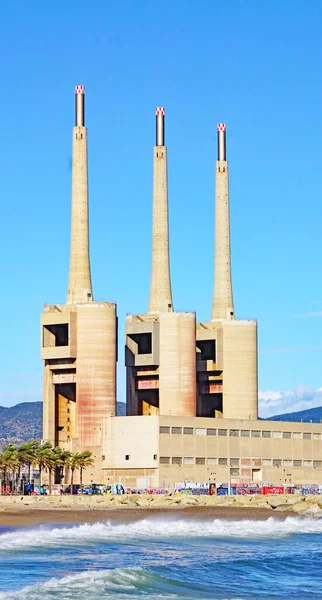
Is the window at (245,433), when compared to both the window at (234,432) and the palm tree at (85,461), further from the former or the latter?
the palm tree at (85,461)

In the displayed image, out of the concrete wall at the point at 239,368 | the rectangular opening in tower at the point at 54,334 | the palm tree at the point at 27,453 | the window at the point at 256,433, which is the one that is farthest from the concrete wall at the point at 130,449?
the concrete wall at the point at 239,368

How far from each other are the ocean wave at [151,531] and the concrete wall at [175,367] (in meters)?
64.0

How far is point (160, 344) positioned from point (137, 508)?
49.8m

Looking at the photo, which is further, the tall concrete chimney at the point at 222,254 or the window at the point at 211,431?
the tall concrete chimney at the point at 222,254

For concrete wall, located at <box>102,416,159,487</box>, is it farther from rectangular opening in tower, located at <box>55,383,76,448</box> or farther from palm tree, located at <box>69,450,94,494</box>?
rectangular opening in tower, located at <box>55,383,76,448</box>

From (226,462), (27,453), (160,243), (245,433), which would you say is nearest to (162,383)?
(245,433)

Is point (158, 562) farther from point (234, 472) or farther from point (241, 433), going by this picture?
point (241, 433)

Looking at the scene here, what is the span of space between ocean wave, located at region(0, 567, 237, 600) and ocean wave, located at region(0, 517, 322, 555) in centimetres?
1128

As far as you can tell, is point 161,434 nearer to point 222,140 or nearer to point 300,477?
point 300,477

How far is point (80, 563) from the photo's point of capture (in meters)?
54.3

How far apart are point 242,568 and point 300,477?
104202mm

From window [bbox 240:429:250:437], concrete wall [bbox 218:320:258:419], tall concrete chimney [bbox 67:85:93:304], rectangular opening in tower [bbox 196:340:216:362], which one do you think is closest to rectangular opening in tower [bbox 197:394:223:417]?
rectangular opening in tower [bbox 196:340:216:362]

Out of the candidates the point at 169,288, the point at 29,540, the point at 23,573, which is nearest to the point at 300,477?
the point at 169,288

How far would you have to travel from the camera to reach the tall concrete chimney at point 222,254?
6511 inches
